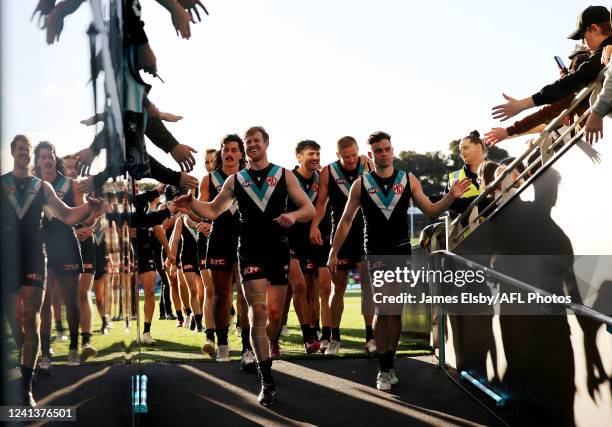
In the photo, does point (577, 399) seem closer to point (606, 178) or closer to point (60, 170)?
point (606, 178)

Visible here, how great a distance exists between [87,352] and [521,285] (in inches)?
156

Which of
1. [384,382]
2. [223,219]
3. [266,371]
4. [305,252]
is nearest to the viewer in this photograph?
[266,371]

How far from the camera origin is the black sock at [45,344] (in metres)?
1.23

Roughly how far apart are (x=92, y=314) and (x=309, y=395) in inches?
200

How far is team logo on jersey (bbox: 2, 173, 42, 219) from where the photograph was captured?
1.05 m

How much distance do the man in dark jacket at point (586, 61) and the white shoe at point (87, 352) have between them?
473cm

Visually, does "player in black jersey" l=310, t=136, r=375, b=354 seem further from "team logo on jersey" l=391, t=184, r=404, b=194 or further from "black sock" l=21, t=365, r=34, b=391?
"black sock" l=21, t=365, r=34, b=391

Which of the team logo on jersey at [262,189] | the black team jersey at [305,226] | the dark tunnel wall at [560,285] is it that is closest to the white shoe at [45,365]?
the dark tunnel wall at [560,285]

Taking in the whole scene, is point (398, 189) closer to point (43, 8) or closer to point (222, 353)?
point (222, 353)

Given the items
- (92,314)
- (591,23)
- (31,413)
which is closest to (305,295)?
(591,23)

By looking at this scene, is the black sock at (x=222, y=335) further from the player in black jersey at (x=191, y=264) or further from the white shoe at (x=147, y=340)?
the player in black jersey at (x=191, y=264)

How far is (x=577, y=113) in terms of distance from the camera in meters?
6.41

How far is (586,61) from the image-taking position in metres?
5.88

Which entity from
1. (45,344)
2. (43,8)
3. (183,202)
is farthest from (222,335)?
(43,8)
